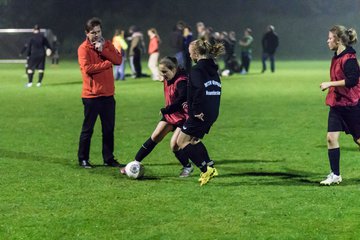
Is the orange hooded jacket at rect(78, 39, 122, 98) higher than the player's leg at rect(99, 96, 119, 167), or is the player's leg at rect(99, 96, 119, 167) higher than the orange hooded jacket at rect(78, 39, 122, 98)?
the orange hooded jacket at rect(78, 39, 122, 98)

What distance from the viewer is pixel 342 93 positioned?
9.27m

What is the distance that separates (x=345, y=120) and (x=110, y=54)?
3.30m

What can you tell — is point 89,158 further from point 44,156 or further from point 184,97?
point 184,97

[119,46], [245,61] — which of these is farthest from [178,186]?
[245,61]

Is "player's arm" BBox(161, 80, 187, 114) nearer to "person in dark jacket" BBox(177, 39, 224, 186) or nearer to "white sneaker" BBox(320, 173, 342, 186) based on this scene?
"person in dark jacket" BBox(177, 39, 224, 186)

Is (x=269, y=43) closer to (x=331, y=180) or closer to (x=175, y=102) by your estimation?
(x=175, y=102)

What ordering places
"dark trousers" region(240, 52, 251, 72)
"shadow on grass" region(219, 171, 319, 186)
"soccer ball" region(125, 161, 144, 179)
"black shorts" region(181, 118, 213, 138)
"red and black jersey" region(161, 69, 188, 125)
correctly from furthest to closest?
"dark trousers" region(240, 52, 251, 72), "soccer ball" region(125, 161, 144, 179), "red and black jersey" region(161, 69, 188, 125), "shadow on grass" region(219, 171, 319, 186), "black shorts" region(181, 118, 213, 138)

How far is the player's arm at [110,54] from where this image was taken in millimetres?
10633

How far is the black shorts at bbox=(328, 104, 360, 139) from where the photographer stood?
928 centimetres

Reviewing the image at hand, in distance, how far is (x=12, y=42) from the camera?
49156 millimetres

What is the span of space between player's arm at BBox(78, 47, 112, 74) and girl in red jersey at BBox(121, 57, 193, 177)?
102 cm

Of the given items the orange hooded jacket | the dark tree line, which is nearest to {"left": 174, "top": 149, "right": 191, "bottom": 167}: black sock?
the orange hooded jacket

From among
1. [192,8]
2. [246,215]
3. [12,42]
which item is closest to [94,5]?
[192,8]

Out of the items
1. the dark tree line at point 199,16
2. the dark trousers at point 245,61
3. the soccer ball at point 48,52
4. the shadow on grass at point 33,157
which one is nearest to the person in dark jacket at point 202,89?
the shadow on grass at point 33,157
